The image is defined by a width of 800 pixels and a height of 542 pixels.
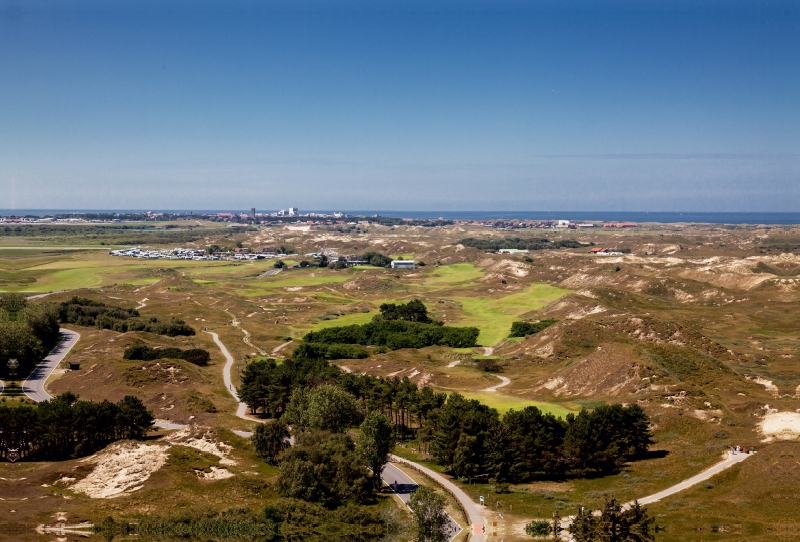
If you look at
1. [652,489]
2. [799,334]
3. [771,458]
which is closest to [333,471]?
[652,489]

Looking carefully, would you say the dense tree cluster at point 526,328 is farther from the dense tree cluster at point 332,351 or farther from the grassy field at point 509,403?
the grassy field at point 509,403

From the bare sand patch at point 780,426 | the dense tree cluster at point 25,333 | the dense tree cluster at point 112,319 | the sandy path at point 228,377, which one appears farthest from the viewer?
the dense tree cluster at point 112,319

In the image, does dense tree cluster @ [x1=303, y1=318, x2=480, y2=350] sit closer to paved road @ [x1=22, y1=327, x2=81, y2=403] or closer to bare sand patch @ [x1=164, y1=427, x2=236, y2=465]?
paved road @ [x1=22, y1=327, x2=81, y2=403]

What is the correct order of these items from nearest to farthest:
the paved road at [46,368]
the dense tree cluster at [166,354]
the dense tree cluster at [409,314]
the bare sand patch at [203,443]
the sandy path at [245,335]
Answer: the bare sand patch at [203,443], the paved road at [46,368], the dense tree cluster at [166,354], the sandy path at [245,335], the dense tree cluster at [409,314]

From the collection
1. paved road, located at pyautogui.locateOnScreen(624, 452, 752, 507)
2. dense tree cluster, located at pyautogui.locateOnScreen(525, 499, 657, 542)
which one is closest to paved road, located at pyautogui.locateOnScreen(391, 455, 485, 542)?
dense tree cluster, located at pyautogui.locateOnScreen(525, 499, 657, 542)

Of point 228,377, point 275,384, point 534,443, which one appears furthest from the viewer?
point 228,377

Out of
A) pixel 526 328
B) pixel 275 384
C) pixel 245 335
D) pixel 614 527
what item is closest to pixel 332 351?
pixel 245 335

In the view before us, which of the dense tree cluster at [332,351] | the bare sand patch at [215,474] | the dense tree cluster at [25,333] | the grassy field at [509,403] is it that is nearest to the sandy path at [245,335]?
Result: the dense tree cluster at [332,351]

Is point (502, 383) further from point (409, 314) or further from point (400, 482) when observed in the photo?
point (409, 314)
